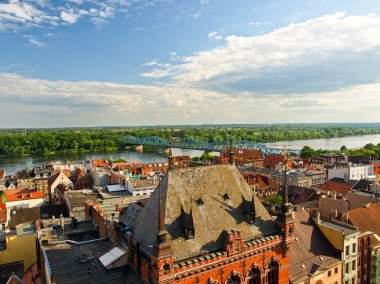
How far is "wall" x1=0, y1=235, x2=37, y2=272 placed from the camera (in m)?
35.7

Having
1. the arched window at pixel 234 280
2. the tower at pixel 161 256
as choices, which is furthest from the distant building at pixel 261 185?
the tower at pixel 161 256

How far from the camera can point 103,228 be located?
29.0 metres

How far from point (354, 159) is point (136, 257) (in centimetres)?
13062

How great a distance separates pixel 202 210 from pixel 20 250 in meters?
27.4

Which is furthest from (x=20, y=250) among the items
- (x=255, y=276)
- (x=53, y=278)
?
(x=255, y=276)

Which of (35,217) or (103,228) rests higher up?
(103,228)

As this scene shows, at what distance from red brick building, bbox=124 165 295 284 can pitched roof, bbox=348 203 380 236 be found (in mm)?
21027

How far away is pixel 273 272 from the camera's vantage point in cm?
2230

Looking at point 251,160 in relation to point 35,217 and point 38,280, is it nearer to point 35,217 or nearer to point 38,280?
point 35,217

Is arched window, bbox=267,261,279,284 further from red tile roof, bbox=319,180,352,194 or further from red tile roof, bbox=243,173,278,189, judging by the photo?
red tile roof, bbox=243,173,278,189

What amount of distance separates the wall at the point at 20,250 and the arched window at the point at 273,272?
28.8 m

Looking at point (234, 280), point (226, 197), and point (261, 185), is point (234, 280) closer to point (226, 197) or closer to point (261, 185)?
point (226, 197)

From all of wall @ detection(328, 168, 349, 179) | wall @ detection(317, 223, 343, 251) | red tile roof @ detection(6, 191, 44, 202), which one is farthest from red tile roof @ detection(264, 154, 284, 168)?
wall @ detection(317, 223, 343, 251)

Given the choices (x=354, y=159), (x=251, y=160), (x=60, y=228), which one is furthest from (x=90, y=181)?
(x=354, y=159)
